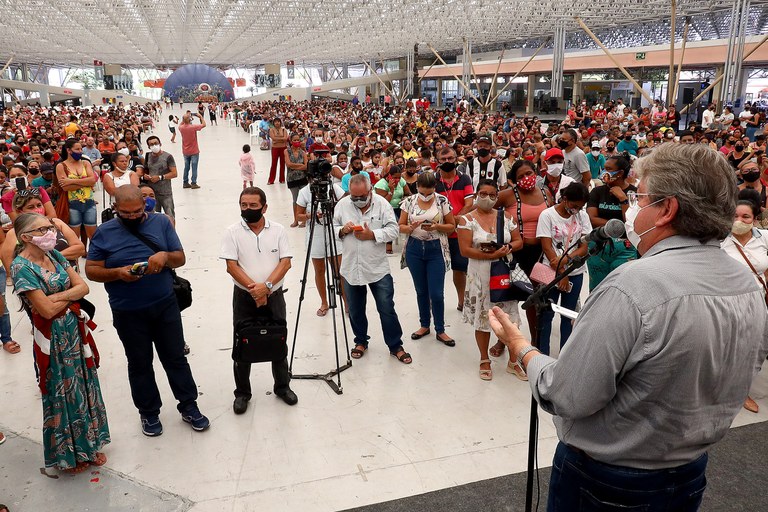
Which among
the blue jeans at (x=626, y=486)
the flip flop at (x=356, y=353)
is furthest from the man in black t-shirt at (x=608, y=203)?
the blue jeans at (x=626, y=486)

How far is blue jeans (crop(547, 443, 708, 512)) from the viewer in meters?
1.70

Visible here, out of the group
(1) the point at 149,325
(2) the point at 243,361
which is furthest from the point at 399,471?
(1) the point at 149,325

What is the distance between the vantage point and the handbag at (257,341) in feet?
13.2

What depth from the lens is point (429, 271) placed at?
5.29 metres

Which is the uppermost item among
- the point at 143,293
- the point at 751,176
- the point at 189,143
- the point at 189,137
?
the point at 189,137

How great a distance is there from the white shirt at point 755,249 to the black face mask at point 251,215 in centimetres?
342

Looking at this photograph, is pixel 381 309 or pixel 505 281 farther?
pixel 381 309

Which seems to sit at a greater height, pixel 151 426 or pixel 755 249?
pixel 755 249

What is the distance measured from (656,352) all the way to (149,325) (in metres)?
3.27

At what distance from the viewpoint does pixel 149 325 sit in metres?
3.83

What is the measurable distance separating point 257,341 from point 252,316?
0.34 m

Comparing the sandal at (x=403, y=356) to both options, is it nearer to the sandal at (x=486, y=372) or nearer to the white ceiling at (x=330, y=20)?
the sandal at (x=486, y=372)

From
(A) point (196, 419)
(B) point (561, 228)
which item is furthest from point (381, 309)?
(A) point (196, 419)

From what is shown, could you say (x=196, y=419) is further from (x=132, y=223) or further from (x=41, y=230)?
(x=41, y=230)
